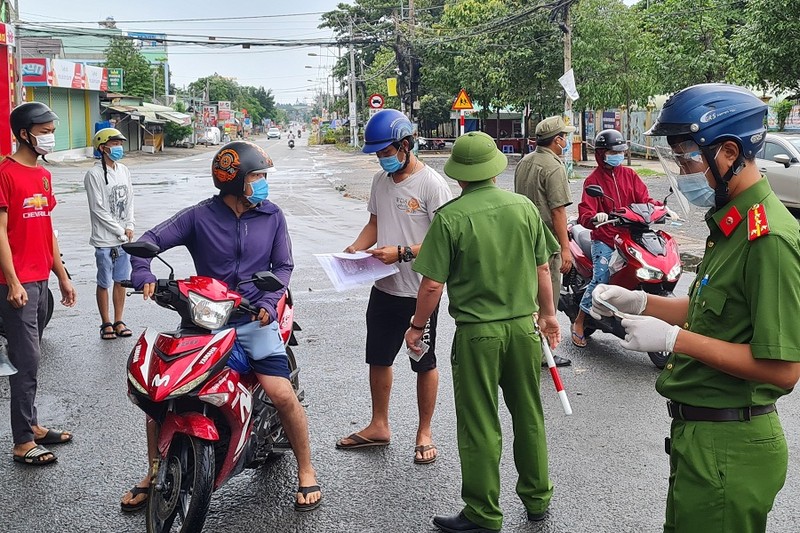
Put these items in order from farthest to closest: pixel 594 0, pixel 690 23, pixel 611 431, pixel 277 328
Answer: pixel 594 0, pixel 690 23, pixel 611 431, pixel 277 328

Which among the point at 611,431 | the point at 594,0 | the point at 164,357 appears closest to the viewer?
the point at 164,357

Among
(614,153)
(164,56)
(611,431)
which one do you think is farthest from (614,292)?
(164,56)

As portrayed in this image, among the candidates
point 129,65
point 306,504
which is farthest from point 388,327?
point 129,65

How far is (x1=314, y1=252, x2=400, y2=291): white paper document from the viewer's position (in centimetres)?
476

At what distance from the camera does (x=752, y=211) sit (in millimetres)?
2404

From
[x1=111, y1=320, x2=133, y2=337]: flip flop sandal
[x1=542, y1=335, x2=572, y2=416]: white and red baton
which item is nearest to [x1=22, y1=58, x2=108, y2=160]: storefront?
[x1=111, y1=320, x2=133, y2=337]: flip flop sandal

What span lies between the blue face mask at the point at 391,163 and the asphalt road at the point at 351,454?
1.21 metres

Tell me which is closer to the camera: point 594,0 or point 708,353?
point 708,353

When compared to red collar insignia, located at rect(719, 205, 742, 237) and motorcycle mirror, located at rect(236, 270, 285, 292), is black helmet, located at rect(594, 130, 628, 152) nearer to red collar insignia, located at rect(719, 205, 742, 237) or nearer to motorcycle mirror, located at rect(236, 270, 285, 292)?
motorcycle mirror, located at rect(236, 270, 285, 292)

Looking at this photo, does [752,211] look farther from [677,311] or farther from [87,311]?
[87,311]

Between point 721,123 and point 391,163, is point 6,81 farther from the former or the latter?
point 721,123

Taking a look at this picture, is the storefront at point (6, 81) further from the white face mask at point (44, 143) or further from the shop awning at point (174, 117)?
the shop awning at point (174, 117)

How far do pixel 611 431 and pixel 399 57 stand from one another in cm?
3750

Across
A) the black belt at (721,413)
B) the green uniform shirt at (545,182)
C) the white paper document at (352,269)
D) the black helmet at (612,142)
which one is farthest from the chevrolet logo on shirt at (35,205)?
the black helmet at (612,142)
